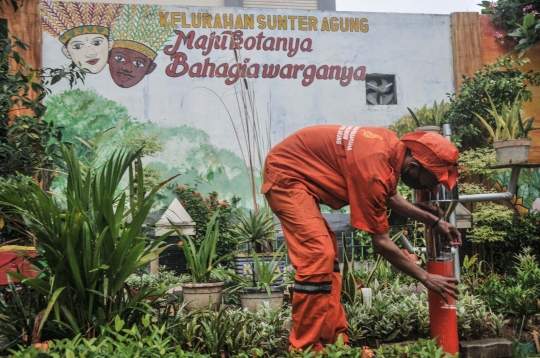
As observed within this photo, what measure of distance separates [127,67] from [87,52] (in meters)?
0.65

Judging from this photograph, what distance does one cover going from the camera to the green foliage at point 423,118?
9586mm

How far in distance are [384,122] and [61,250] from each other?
23.3 ft

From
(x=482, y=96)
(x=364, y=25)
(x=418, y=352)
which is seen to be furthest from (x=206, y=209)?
(x=418, y=352)

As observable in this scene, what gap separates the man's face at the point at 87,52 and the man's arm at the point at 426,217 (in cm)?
668

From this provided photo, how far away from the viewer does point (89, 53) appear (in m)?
9.27

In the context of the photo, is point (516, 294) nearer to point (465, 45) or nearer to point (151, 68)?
point (465, 45)

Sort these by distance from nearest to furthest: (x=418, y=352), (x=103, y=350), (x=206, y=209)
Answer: (x=103, y=350) < (x=418, y=352) < (x=206, y=209)

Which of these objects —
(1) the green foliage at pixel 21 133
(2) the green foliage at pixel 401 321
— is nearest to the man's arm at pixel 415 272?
(2) the green foliage at pixel 401 321

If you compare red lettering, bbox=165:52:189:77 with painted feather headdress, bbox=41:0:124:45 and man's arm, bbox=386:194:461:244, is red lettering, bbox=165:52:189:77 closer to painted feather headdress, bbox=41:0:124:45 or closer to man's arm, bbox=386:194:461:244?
painted feather headdress, bbox=41:0:124:45

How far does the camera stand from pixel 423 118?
9.64 meters

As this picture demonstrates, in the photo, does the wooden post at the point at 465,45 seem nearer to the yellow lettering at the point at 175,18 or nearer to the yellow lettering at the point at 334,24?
the yellow lettering at the point at 334,24

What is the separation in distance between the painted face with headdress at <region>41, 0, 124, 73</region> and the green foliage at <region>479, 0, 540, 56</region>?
20.6 feet

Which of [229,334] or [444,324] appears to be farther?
[229,334]

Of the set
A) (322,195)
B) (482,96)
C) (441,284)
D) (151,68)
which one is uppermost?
(151,68)
